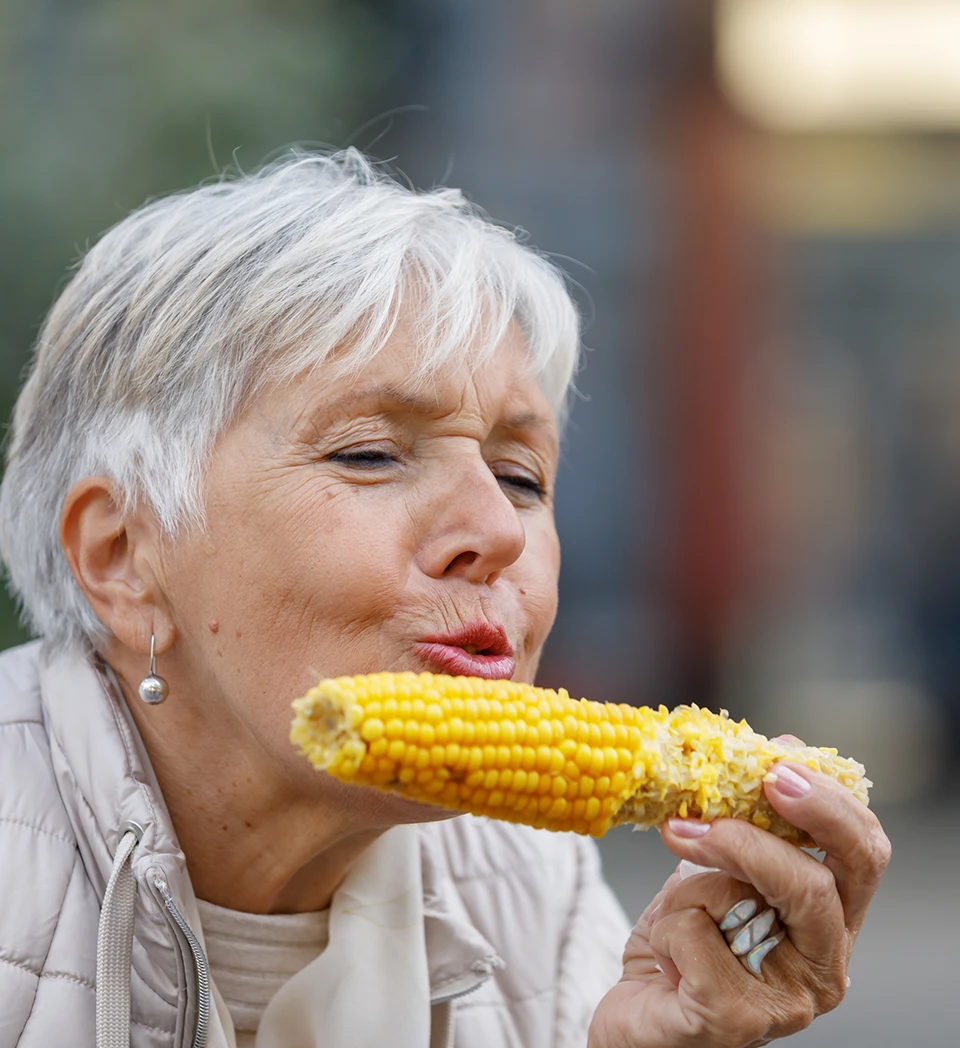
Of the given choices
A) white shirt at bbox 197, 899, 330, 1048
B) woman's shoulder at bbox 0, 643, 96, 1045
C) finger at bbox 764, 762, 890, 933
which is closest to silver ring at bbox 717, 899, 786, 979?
finger at bbox 764, 762, 890, 933

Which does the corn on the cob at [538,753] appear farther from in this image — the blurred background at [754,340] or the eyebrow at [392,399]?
the blurred background at [754,340]

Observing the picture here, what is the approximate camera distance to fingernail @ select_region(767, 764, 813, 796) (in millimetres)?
1921

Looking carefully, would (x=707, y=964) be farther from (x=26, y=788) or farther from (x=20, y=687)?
(x=20, y=687)

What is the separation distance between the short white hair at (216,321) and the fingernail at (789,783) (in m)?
0.94

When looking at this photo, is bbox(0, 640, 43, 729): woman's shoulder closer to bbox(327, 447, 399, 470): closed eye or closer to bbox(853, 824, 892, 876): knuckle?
bbox(327, 447, 399, 470): closed eye

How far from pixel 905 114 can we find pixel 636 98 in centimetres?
209

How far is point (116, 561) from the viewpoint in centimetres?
240

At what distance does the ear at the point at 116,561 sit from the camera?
2336 mm

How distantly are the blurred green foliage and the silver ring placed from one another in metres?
3.25

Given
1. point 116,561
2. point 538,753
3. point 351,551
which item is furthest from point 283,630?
point 538,753

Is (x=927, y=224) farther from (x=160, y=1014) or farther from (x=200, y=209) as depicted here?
(x=160, y=1014)

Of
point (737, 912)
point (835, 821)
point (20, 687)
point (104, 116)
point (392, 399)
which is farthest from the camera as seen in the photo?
point (104, 116)

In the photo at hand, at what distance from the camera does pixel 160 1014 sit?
88.0 inches

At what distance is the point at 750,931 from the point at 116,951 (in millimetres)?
1067
